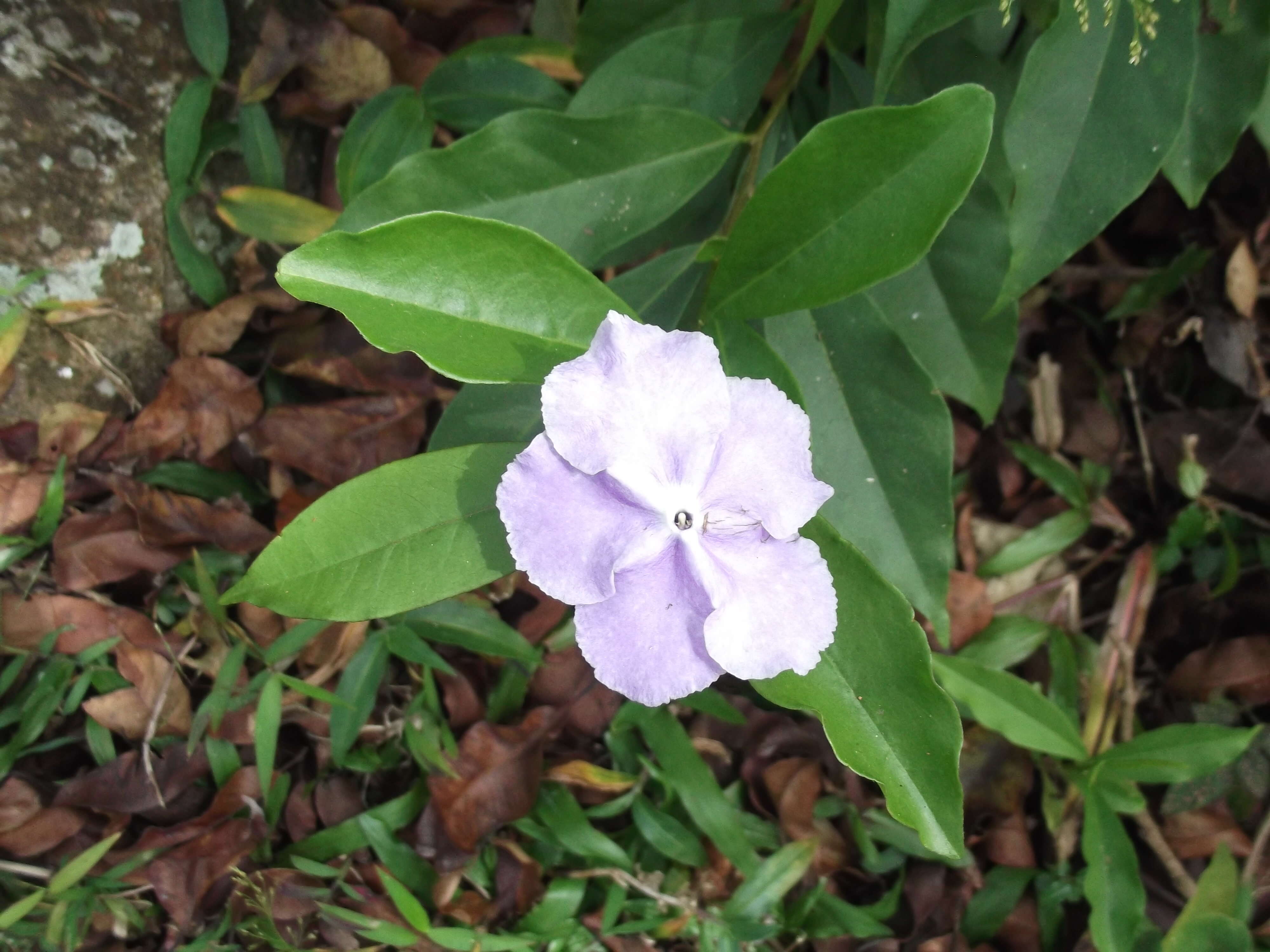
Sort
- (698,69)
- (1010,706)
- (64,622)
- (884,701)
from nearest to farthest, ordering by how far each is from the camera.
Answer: (884,701), (698,69), (64,622), (1010,706)

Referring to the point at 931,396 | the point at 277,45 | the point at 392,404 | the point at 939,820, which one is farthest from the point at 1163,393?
the point at 277,45

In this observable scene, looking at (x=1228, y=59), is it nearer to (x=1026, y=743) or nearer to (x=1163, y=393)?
(x=1163, y=393)

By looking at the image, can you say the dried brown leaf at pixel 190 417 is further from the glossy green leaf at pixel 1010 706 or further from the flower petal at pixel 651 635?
the glossy green leaf at pixel 1010 706

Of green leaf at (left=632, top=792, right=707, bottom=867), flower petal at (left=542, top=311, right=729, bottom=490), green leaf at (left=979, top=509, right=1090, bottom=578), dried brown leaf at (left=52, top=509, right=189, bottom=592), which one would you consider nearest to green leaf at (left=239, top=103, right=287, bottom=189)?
dried brown leaf at (left=52, top=509, right=189, bottom=592)

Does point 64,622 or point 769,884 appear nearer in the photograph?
point 64,622

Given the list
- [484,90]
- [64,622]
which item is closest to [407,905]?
[64,622]

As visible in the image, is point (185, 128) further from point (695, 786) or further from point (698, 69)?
point (695, 786)
